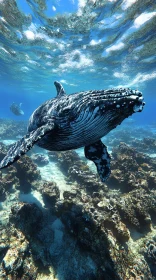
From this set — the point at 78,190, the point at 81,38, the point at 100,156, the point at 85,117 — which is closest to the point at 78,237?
the point at 100,156

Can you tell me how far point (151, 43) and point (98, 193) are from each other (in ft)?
71.3

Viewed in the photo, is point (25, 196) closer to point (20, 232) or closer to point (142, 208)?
point (20, 232)

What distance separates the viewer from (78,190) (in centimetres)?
998

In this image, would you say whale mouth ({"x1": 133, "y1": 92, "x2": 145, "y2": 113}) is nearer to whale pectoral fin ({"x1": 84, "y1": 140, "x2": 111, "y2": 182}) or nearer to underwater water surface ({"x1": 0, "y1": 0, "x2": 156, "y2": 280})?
whale pectoral fin ({"x1": 84, "y1": 140, "x2": 111, "y2": 182})

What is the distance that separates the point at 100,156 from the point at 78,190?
14.6 ft

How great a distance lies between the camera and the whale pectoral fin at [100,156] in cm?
620

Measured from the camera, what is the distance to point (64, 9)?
1562 centimetres

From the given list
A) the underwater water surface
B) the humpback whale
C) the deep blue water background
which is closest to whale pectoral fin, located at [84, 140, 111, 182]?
the humpback whale

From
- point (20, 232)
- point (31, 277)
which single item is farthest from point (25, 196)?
point (31, 277)

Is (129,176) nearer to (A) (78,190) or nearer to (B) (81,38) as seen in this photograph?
(A) (78,190)

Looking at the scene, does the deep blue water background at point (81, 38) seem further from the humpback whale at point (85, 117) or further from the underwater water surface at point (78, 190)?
the humpback whale at point (85, 117)

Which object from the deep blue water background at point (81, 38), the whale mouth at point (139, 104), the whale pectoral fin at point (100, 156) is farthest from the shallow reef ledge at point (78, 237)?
the deep blue water background at point (81, 38)

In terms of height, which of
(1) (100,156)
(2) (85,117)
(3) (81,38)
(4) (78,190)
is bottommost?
(4) (78,190)

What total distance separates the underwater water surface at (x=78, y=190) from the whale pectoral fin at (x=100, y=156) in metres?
1.97
